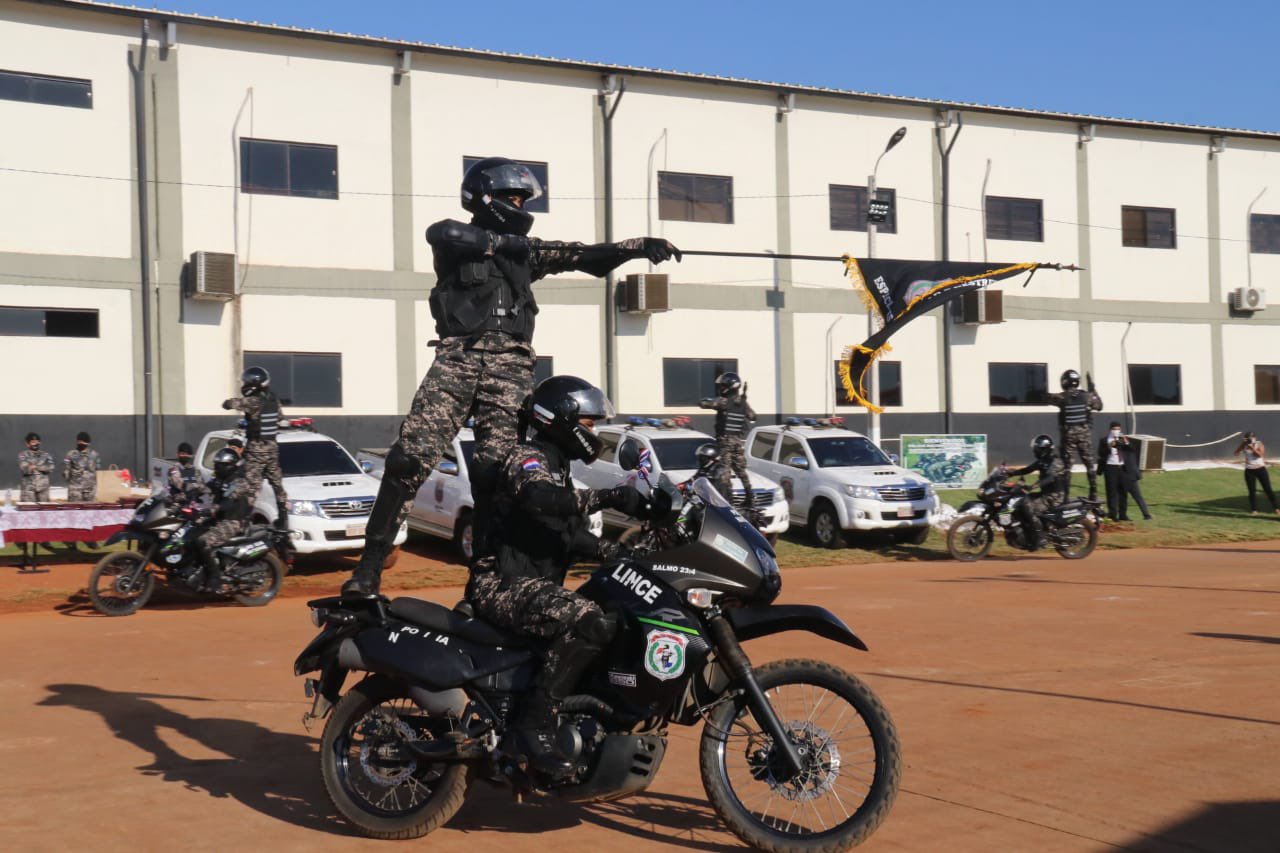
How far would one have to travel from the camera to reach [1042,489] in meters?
19.5

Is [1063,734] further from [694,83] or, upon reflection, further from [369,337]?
[694,83]

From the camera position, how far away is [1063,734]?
711 cm

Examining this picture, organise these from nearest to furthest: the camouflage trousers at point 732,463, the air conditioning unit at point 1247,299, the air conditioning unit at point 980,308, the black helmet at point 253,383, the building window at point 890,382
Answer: the black helmet at point 253,383
the camouflage trousers at point 732,463
the building window at point 890,382
the air conditioning unit at point 980,308
the air conditioning unit at point 1247,299

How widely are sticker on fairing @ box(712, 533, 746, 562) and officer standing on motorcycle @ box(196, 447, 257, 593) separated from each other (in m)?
10.1

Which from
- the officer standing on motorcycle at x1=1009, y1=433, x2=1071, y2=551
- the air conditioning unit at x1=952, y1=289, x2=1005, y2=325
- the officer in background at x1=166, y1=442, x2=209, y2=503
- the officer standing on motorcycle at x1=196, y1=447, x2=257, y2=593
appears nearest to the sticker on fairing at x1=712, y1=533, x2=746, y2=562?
the officer standing on motorcycle at x1=196, y1=447, x2=257, y2=593

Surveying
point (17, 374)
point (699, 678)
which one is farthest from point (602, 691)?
point (17, 374)

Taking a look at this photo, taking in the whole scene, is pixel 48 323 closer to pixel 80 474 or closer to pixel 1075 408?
pixel 80 474

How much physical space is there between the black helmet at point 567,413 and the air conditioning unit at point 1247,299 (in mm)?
33815

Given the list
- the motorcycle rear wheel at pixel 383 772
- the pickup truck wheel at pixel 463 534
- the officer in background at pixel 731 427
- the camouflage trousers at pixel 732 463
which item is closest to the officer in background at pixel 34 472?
the pickup truck wheel at pixel 463 534

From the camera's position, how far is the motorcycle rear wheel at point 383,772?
219 inches

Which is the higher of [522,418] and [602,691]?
[522,418]

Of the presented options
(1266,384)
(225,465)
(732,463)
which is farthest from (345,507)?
(1266,384)

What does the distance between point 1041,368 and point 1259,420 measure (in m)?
7.18

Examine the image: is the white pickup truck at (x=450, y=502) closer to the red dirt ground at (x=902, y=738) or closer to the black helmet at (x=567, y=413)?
the red dirt ground at (x=902, y=738)
